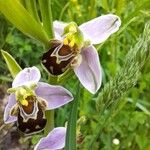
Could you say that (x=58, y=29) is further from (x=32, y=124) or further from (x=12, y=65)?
(x=32, y=124)

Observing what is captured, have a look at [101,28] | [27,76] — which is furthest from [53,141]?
[101,28]

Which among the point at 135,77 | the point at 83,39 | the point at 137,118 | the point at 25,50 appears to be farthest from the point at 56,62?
the point at 25,50

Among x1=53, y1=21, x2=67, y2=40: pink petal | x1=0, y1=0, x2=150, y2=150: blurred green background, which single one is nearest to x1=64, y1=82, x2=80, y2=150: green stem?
x1=53, y1=21, x2=67, y2=40: pink petal

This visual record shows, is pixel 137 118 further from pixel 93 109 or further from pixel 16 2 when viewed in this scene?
pixel 16 2

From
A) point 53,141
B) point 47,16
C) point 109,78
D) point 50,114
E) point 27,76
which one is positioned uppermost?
point 47,16

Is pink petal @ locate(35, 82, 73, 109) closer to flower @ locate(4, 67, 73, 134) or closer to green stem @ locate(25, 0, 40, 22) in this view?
flower @ locate(4, 67, 73, 134)

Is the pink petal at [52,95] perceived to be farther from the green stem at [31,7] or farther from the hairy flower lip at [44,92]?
the green stem at [31,7]
